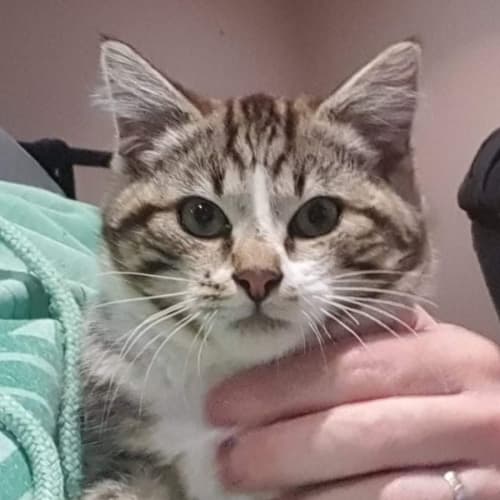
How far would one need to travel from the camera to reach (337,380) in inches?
30.4

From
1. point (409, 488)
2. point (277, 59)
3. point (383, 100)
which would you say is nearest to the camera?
point (409, 488)

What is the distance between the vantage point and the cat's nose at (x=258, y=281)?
29.1 inches

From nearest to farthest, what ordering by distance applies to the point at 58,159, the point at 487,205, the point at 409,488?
1. the point at 409,488
2. the point at 487,205
3. the point at 58,159

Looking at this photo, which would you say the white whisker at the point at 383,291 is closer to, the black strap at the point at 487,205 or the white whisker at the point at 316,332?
the white whisker at the point at 316,332

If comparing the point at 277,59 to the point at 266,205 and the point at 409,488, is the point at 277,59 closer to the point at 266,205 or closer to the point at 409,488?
the point at 266,205

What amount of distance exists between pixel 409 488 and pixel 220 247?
0.79 feet

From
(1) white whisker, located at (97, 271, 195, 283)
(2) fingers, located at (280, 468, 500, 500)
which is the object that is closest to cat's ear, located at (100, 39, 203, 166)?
(1) white whisker, located at (97, 271, 195, 283)

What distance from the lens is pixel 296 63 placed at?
8.57 feet

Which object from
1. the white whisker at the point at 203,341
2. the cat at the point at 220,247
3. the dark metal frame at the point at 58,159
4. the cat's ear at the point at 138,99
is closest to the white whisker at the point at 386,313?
the cat at the point at 220,247

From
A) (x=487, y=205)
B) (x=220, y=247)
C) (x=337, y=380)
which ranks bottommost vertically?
(x=487, y=205)

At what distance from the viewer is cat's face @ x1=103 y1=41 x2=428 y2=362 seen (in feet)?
2.50

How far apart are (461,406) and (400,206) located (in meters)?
0.18

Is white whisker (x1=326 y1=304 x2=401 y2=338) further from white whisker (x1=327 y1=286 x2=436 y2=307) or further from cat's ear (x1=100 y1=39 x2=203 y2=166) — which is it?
cat's ear (x1=100 y1=39 x2=203 y2=166)

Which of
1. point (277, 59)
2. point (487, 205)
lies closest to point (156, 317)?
point (487, 205)
